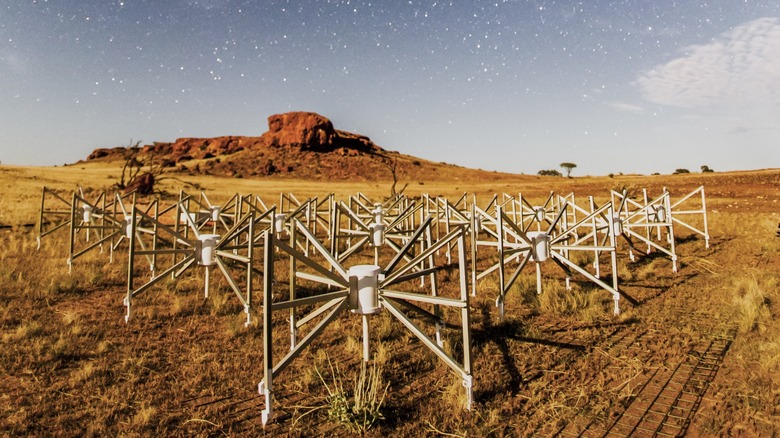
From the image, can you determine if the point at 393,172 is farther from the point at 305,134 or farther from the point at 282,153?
the point at 305,134

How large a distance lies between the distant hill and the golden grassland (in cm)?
6041

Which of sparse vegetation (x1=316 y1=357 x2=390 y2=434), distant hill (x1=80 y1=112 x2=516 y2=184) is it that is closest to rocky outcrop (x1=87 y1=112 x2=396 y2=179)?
distant hill (x1=80 y1=112 x2=516 y2=184)

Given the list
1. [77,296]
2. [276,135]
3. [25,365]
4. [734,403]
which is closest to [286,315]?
[25,365]

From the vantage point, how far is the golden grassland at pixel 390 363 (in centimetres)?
425

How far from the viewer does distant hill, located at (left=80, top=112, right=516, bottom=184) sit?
7912cm

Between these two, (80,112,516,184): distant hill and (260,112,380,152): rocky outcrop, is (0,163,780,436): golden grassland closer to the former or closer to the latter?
(80,112,516,184): distant hill

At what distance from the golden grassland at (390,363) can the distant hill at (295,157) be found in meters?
60.4

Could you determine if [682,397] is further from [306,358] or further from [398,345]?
[306,358]

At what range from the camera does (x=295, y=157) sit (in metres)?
91.1

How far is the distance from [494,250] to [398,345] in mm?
10882

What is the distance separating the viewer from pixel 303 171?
3137 inches

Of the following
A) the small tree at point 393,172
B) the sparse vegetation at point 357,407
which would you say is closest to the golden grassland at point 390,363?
the sparse vegetation at point 357,407

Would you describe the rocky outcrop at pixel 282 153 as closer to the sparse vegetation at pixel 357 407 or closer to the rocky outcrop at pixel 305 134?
the rocky outcrop at pixel 305 134

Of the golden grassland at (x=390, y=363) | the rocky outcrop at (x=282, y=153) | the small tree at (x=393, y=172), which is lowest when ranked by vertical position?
the golden grassland at (x=390, y=363)
